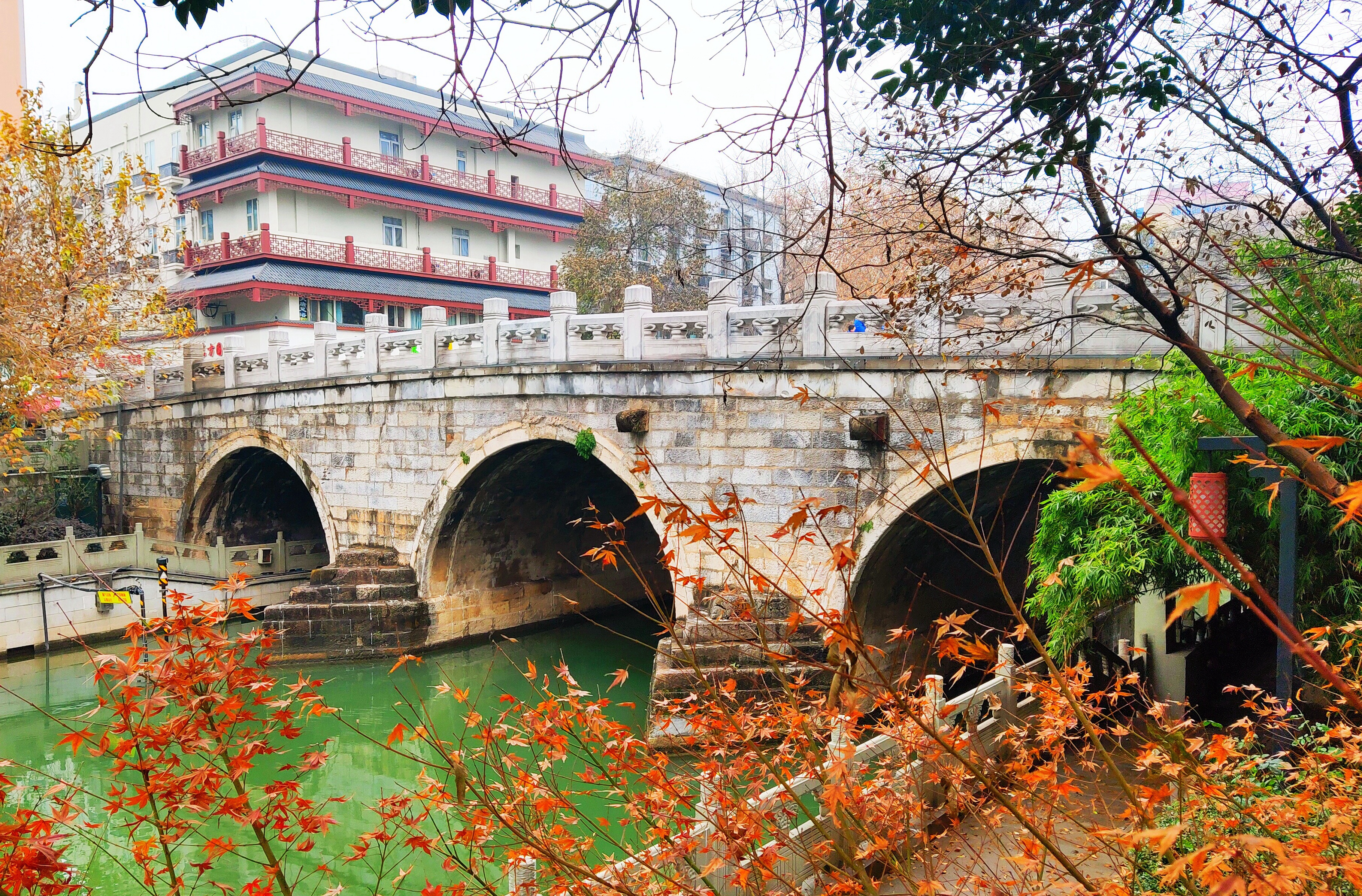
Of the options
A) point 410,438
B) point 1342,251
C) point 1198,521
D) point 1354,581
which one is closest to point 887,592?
point 1354,581

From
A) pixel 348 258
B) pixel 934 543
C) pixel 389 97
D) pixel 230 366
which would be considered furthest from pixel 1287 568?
pixel 389 97

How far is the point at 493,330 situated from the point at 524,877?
899 cm

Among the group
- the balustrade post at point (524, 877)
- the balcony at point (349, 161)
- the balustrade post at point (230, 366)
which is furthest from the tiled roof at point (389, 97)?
the balustrade post at point (524, 877)

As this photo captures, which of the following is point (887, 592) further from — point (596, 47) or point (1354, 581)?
point (596, 47)

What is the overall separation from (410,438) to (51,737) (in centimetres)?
510

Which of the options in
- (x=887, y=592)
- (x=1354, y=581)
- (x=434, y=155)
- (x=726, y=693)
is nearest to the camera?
(x=726, y=693)

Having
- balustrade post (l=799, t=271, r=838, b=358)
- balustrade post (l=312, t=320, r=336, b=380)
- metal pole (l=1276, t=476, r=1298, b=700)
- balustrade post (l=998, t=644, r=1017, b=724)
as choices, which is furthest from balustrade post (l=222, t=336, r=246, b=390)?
metal pole (l=1276, t=476, r=1298, b=700)

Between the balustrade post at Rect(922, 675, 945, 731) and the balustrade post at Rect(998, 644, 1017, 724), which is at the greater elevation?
the balustrade post at Rect(922, 675, 945, 731)

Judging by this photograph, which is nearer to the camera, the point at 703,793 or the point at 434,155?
the point at 703,793

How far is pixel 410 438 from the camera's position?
13133mm

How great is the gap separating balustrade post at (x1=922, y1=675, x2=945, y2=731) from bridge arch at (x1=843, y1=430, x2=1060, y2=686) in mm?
2173

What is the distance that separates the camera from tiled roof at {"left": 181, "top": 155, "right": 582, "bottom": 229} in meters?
20.7

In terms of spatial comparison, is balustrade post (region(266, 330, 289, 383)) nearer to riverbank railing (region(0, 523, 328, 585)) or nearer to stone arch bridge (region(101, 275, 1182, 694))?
stone arch bridge (region(101, 275, 1182, 694))

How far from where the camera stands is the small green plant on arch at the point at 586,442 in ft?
37.1
